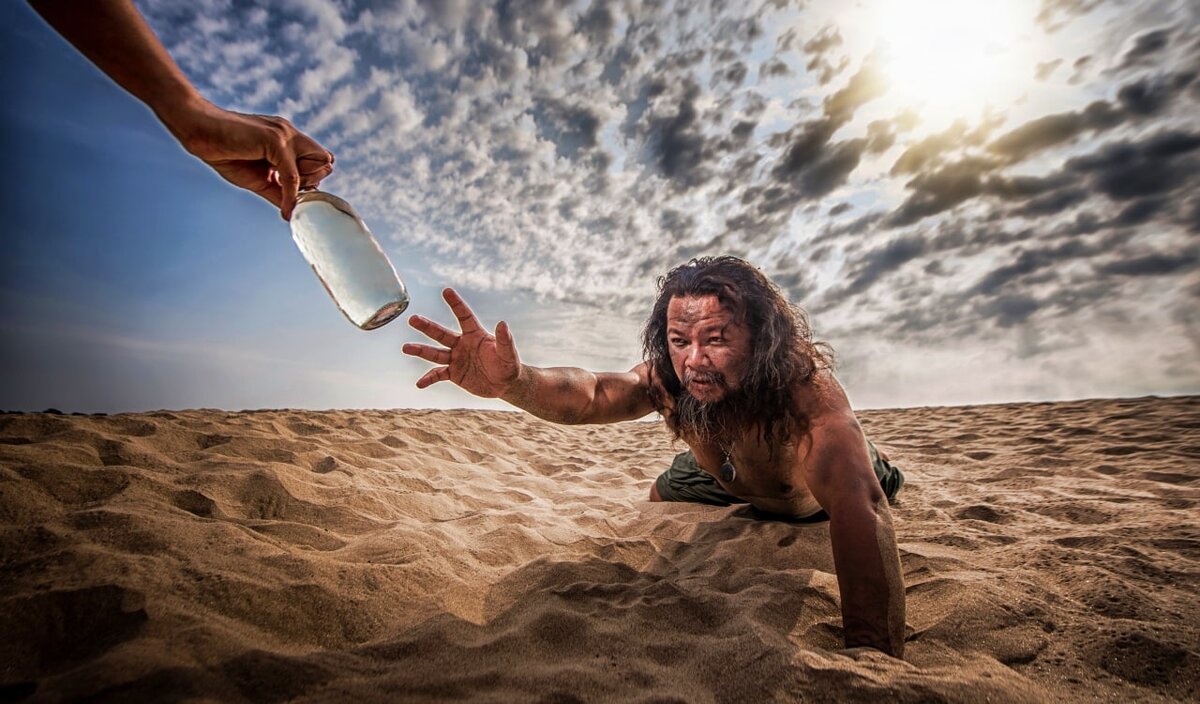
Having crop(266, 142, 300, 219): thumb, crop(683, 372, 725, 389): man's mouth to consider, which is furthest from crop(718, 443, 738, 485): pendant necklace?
crop(266, 142, 300, 219): thumb

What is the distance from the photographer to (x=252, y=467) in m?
2.39

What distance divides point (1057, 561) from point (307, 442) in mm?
4217

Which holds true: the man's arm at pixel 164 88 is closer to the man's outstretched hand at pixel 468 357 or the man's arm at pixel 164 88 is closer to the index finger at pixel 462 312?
the index finger at pixel 462 312

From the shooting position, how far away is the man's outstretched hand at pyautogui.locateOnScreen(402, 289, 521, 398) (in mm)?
2258

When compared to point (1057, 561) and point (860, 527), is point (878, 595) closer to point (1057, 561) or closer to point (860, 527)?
point (860, 527)

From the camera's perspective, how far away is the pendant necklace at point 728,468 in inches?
102

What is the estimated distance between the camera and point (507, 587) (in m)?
1.74

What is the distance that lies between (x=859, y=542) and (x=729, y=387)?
1.01 metres

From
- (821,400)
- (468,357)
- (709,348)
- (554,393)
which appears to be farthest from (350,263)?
(821,400)

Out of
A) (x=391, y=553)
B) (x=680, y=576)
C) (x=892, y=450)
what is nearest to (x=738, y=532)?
(x=680, y=576)

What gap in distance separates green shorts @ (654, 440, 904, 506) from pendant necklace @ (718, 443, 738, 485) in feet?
1.31

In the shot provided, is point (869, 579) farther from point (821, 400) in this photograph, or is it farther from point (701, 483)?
point (701, 483)

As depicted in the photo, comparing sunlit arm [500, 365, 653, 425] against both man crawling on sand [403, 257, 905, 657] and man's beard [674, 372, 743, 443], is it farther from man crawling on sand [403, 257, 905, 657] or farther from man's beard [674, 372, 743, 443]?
man's beard [674, 372, 743, 443]

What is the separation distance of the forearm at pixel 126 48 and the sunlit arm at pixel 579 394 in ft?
5.11
